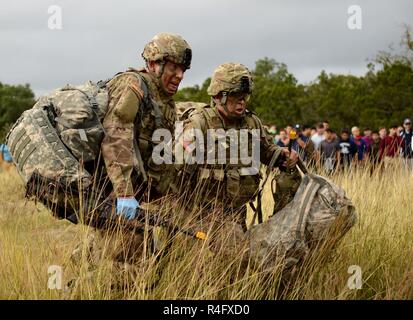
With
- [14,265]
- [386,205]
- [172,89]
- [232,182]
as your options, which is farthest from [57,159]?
[386,205]

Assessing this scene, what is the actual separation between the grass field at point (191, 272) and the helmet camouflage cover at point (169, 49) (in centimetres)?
131

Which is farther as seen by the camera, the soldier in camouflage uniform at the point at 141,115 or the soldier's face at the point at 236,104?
the soldier's face at the point at 236,104

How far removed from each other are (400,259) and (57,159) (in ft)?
8.77

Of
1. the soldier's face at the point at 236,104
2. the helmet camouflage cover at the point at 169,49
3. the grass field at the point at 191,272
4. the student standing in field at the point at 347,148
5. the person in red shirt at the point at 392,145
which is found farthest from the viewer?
the student standing in field at the point at 347,148

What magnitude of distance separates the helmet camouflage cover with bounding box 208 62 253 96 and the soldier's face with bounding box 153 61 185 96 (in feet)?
1.58

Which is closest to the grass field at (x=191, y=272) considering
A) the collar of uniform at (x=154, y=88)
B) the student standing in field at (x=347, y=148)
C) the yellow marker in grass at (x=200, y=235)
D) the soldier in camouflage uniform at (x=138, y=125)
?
the yellow marker in grass at (x=200, y=235)

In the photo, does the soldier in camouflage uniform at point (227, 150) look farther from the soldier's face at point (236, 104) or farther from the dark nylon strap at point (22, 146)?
the dark nylon strap at point (22, 146)

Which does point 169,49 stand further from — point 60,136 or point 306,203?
point 306,203

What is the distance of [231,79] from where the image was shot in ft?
17.1

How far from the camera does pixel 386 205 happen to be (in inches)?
254

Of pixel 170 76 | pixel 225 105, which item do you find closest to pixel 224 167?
pixel 225 105

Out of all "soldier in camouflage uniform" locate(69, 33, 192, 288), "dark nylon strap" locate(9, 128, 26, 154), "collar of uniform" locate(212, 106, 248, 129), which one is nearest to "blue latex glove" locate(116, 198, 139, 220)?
"soldier in camouflage uniform" locate(69, 33, 192, 288)

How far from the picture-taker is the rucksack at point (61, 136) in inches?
167

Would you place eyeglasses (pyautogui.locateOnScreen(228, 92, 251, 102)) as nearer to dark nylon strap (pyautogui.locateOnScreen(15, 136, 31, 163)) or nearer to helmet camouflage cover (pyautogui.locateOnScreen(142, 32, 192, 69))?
helmet camouflage cover (pyautogui.locateOnScreen(142, 32, 192, 69))
